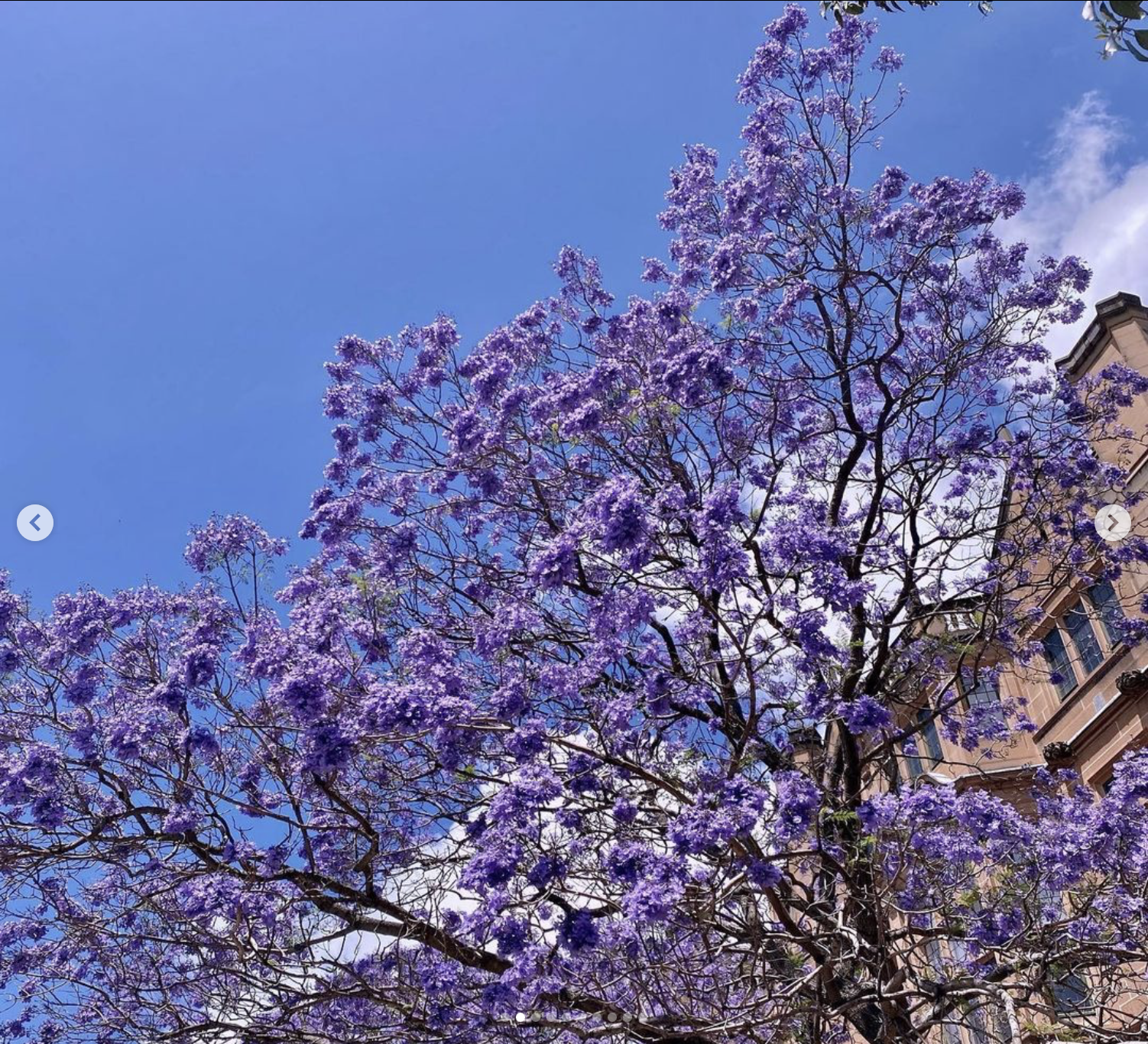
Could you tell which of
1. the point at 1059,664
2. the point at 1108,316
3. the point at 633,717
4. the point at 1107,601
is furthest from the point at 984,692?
the point at 633,717

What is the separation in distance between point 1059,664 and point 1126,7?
48.9ft

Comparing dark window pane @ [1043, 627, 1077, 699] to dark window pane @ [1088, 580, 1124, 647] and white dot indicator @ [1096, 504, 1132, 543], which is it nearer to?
dark window pane @ [1088, 580, 1124, 647]

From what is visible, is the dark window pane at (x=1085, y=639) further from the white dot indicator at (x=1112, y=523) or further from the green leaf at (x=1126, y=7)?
the green leaf at (x=1126, y=7)

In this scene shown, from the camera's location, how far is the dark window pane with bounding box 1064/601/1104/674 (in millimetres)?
14977

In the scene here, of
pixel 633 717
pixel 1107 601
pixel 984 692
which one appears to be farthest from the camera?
pixel 984 692

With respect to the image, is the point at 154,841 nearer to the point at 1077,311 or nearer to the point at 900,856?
the point at 900,856

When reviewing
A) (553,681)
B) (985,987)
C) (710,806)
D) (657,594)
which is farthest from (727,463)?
(985,987)

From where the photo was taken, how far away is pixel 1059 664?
15875mm

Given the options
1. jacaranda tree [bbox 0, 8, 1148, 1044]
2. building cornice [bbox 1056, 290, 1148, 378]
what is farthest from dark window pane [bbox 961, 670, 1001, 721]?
building cornice [bbox 1056, 290, 1148, 378]

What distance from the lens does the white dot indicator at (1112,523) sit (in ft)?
35.7

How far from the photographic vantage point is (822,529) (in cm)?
781

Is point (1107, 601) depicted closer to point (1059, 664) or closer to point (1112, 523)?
point (1059, 664)

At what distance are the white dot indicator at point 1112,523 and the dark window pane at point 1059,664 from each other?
4781 millimetres

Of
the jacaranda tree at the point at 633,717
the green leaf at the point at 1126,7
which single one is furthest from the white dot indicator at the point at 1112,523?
the green leaf at the point at 1126,7
